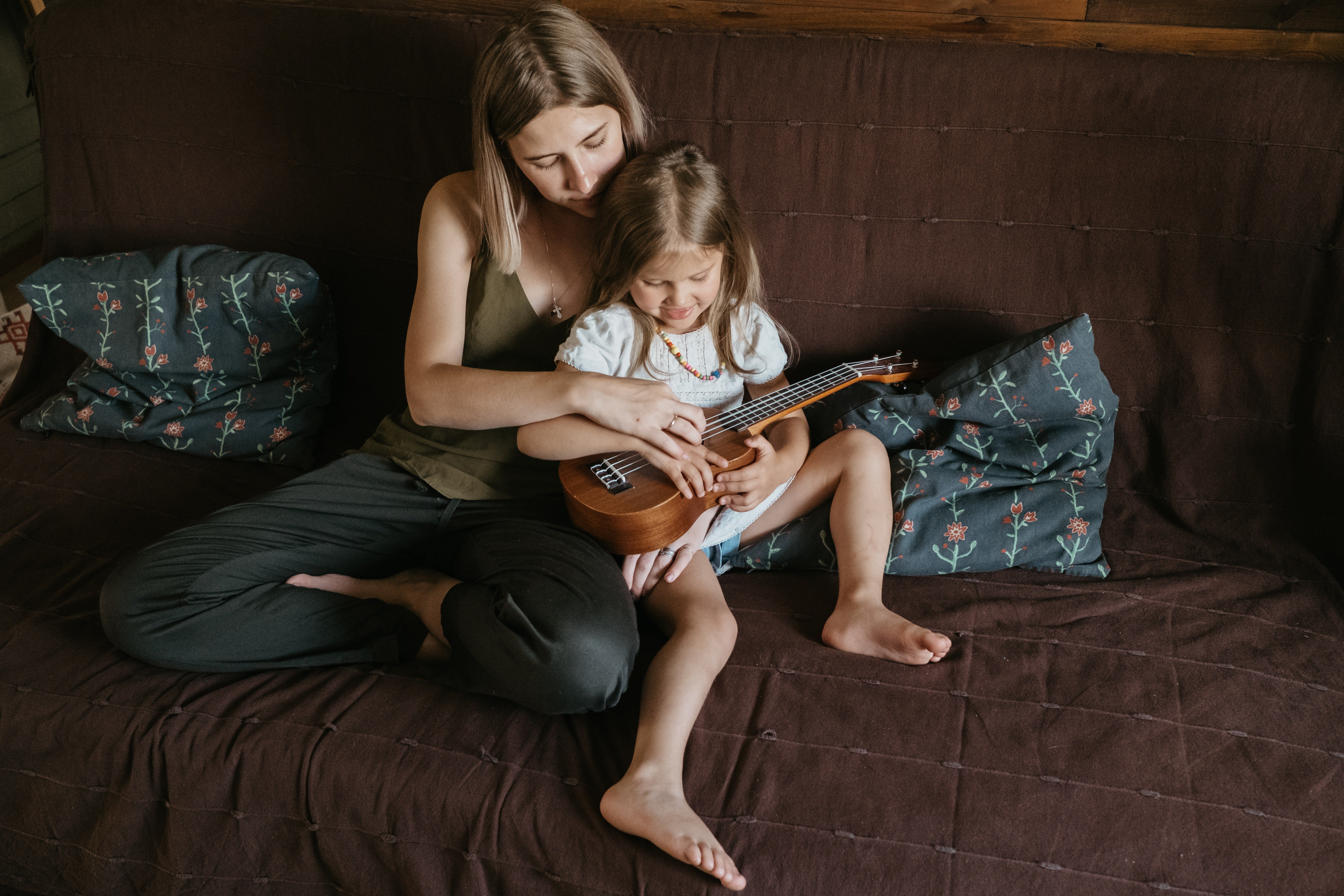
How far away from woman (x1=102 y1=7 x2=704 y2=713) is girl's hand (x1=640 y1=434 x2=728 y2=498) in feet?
0.04

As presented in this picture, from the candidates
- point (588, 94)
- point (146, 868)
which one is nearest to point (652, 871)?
point (146, 868)

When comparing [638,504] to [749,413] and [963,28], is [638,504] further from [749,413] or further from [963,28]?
[963,28]

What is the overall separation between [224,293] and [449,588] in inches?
27.7

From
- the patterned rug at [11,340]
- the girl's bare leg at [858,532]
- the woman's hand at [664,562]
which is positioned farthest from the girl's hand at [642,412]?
the patterned rug at [11,340]

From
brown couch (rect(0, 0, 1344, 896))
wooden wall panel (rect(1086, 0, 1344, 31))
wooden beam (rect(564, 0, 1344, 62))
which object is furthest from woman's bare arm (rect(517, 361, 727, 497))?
wooden wall panel (rect(1086, 0, 1344, 31))

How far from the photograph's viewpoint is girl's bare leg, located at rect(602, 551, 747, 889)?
2.98ft

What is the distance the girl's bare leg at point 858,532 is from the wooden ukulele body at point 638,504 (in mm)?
137

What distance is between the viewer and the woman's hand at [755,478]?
1191 mm

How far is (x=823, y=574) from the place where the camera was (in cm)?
132

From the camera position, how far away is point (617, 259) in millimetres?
1198

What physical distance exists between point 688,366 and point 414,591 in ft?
1.65

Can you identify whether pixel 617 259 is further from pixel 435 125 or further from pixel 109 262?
pixel 109 262

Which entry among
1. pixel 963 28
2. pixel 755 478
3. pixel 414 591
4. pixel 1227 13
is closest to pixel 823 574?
pixel 755 478

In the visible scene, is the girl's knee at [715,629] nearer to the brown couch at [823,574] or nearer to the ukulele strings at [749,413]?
the brown couch at [823,574]
